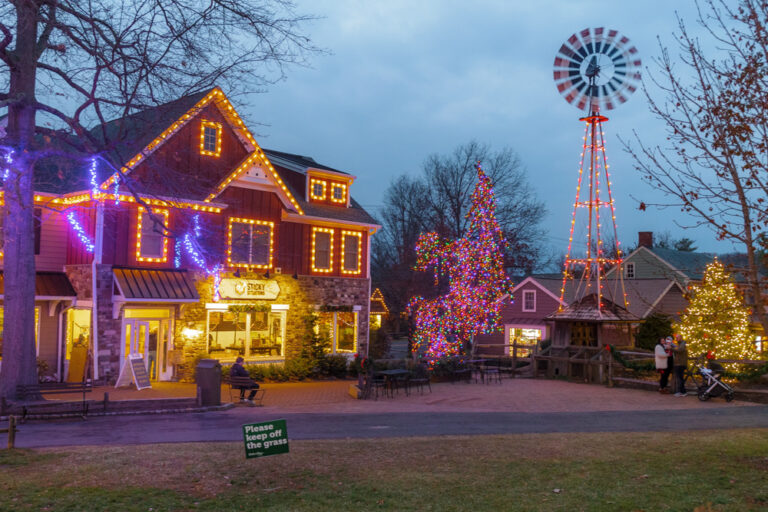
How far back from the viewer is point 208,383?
17203 millimetres

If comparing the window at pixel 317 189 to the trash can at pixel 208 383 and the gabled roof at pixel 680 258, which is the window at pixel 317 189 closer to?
the trash can at pixel 208 383

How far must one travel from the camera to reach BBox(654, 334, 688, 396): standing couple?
2064cm

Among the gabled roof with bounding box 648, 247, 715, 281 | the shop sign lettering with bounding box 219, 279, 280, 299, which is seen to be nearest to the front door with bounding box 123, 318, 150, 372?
the shop sign lettering with bounding box 219, 279, 280, 299

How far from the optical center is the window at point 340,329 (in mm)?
27828

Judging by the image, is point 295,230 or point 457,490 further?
point 295,230

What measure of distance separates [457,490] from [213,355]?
1702cm

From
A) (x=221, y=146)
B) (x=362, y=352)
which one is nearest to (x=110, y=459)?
(x=221, y=146)

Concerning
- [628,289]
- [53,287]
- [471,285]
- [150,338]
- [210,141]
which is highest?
[210,141]

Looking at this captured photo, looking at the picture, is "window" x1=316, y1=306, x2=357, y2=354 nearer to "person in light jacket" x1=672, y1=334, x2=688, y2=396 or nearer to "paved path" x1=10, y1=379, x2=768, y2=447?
"paved path" x1=10, y1=379, x2=768, y2=447

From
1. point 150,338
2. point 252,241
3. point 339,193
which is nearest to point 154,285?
point 150,338

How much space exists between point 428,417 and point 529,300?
91.7ft

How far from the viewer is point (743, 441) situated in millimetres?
12242

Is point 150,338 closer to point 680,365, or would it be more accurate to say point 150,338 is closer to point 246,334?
point 246,334

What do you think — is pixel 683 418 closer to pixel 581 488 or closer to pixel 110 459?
pixel 581 488
